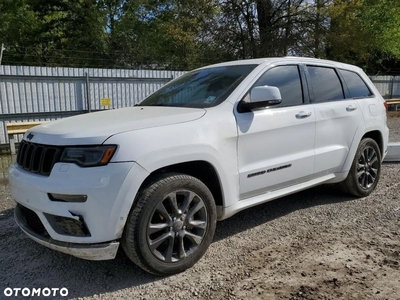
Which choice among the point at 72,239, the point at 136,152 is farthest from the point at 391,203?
the point at 72,239

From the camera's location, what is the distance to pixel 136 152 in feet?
8.71

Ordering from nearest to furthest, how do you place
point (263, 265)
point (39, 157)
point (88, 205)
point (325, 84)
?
1. point (88, 205)
2. point (39, 157)
3. point (263, 265)
4. point (325, 84)

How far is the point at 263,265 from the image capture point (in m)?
3.09

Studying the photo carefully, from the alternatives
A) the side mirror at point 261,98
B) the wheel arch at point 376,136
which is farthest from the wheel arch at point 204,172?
the wheel arch at point 376,136

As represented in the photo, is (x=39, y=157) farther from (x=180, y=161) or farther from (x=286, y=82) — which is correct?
(x=286, y=82)

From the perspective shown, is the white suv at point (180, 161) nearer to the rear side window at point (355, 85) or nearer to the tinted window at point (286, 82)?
the tinted window at point (286, 82)

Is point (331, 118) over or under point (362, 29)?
under

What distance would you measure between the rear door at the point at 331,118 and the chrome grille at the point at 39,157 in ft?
8.98

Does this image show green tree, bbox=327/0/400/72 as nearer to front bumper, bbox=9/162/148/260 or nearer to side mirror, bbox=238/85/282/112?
side mirror, bbox=238/85/282/112

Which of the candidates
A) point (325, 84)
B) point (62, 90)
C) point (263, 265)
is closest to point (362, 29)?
point (62, 90)

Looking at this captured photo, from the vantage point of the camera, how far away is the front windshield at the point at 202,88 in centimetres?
348

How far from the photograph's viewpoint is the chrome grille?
2.72 meters

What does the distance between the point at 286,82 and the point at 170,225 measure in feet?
6.75

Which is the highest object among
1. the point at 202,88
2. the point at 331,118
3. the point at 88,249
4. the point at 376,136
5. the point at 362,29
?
the point at 362,29
